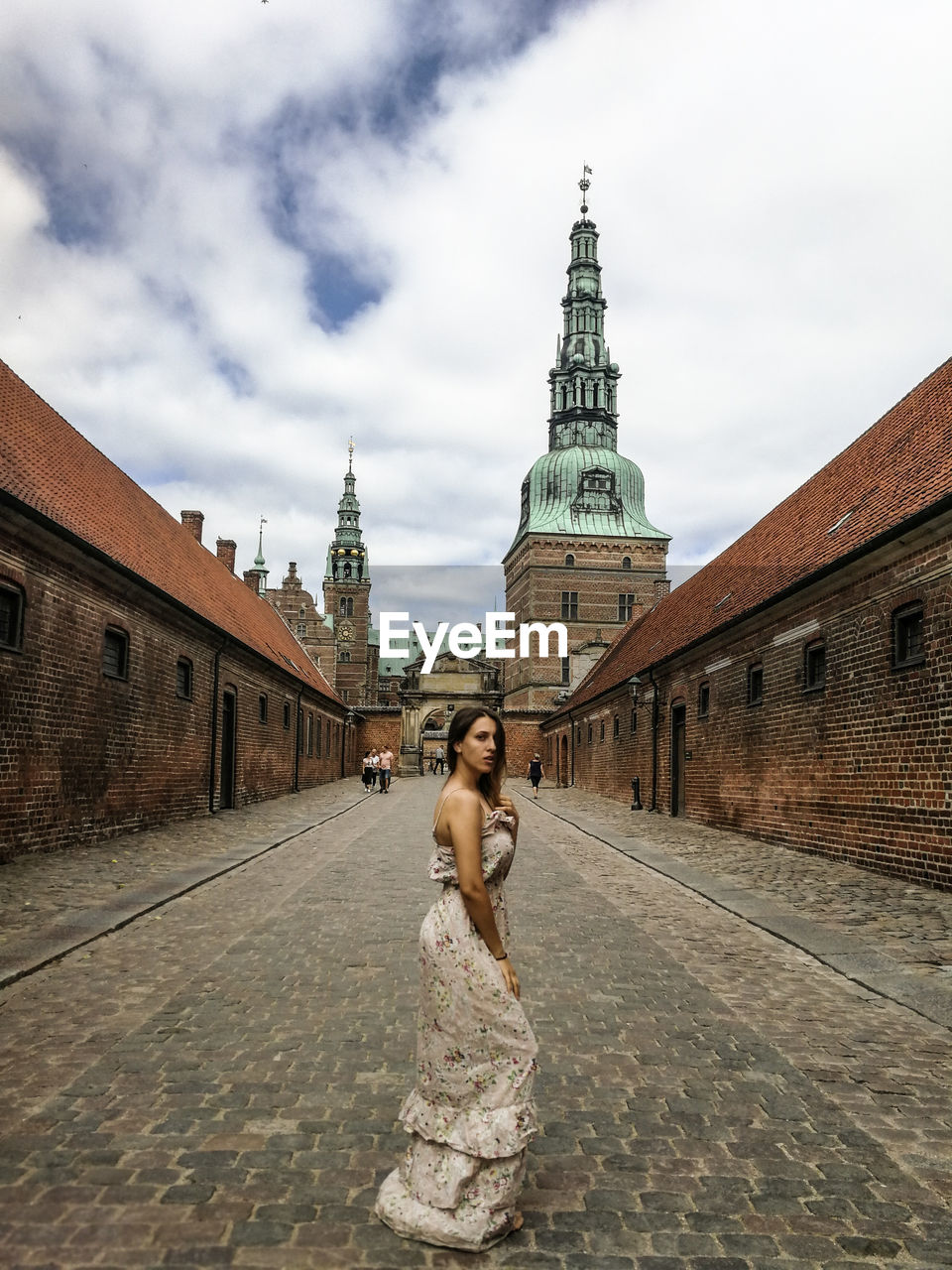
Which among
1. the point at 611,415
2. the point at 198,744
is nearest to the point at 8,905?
the point at 198,744

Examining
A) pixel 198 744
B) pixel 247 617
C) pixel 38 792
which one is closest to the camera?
pixel 38 792

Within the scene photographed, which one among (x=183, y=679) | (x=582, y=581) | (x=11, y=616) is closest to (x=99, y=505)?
(x=183, y=679)

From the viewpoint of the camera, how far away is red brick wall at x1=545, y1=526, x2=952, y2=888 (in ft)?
36.0

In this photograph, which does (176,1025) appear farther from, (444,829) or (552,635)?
(552,635)

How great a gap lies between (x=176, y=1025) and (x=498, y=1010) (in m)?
2.90

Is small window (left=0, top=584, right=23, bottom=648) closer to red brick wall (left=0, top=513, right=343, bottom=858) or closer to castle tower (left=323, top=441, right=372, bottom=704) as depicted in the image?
red brick wall (left=0, top=513, right=343, bottom=858)

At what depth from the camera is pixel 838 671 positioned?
44.8 ft

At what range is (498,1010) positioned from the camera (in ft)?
10.9

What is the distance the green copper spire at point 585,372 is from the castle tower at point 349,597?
2529 centimetres

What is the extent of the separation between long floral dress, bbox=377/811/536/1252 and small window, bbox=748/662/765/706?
47.8ft

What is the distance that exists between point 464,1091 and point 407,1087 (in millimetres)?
1380

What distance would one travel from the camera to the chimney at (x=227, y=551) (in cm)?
3500

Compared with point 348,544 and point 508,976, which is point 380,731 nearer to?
point 348,544

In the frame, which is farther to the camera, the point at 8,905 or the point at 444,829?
the point at 8,905
